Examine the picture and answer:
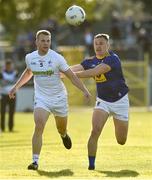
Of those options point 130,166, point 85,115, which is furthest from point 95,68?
point 85,115

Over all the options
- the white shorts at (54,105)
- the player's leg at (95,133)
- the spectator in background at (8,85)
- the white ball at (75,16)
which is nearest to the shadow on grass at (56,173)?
the player's leg at (95,133)

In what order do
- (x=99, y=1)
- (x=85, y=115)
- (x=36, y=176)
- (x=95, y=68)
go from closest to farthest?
(x=36, y=176) → (x=95, y=68) → (x=85, y=115) → (x=99, y=1)

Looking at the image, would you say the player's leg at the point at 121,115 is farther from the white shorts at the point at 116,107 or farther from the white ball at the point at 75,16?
the white ball at the point at 75,16

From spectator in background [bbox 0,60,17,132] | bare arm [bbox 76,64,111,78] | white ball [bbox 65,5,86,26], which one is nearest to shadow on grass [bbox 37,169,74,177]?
bare arm [bbox 76,64,111,78]

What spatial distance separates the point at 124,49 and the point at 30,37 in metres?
4.58

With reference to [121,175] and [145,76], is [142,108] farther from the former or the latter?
[121,175]

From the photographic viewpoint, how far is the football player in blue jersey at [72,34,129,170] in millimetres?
12883

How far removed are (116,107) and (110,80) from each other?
1.51 feet

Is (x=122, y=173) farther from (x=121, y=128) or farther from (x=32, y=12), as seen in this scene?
(x=32, y=12)

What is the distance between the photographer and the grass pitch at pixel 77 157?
477 inches

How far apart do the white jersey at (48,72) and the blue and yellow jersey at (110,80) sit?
0.55 metres

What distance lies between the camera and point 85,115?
107 feet

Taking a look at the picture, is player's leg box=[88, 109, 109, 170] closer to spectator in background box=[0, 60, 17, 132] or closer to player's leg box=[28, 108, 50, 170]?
player's leg box=[28, 108, 50, 170]

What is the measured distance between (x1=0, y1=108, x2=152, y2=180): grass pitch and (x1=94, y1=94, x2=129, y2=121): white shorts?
33.6 inches
